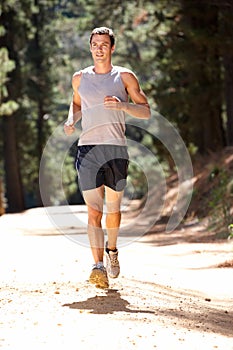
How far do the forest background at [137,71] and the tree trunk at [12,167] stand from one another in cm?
4

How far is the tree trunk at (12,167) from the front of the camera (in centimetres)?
3422

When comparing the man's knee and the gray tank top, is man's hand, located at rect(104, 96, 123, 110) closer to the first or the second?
the gray tank top

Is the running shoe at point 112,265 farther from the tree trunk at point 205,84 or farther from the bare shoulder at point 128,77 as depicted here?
the tree trunk at point 205,84

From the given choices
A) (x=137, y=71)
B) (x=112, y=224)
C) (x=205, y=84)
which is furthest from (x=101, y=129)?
(x=137, y=71)

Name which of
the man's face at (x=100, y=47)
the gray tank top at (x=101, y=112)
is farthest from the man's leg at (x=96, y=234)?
the man's face at (x=100, y=47)

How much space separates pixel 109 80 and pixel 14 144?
1080 inches

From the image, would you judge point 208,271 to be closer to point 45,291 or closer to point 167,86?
point 45,291

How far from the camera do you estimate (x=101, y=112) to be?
7.25 meters

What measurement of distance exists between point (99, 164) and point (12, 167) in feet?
89.9

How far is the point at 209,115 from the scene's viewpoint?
81.9ft

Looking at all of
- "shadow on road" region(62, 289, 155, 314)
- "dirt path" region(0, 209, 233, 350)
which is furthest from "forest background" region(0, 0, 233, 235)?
"shadow on road" region(62, 289, 155, 314)

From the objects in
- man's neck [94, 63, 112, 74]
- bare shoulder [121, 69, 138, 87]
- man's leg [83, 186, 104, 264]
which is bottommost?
man's leg [83, 186, 104, 264]

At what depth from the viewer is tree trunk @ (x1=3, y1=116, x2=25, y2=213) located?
34.2 m

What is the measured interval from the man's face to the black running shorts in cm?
79
